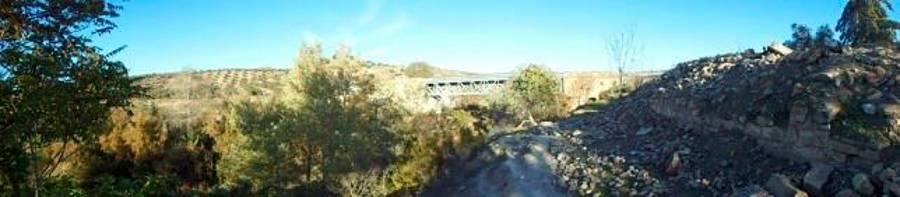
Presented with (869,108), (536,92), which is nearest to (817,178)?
(869,108)

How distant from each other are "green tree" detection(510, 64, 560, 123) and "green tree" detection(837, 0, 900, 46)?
13.6 metres

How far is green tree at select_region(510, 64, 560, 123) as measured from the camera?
103 feet

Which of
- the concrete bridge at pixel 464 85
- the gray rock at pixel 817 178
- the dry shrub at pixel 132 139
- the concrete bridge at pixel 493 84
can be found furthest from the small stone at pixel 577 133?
the concrete bridge at pixel 464 85

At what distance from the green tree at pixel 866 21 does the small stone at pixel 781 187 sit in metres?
12.6

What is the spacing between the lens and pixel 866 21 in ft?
63.8

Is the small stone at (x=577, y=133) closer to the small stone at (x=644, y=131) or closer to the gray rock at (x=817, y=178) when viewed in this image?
the small stone at (x=644, y=131)

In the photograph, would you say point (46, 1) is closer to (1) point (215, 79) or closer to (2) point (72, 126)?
(2) point (72, 126)

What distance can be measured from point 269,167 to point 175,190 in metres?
2.72

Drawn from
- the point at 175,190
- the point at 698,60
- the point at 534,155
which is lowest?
the point at 175,190

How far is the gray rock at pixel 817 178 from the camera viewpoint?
8.91m

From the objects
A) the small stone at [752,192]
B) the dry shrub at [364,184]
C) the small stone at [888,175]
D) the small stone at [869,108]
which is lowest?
the dry shrub at [364,184]

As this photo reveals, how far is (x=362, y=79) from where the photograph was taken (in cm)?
1783

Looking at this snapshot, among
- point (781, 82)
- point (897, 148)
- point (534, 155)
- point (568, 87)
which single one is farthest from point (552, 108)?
point (897, 148)

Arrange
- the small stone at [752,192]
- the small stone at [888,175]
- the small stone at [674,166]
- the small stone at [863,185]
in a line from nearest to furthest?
1. the small stone at [888,175]
2. the small stone at [863,185]
3. the small stone at [752,192]
4. the small stone at [674,166]
